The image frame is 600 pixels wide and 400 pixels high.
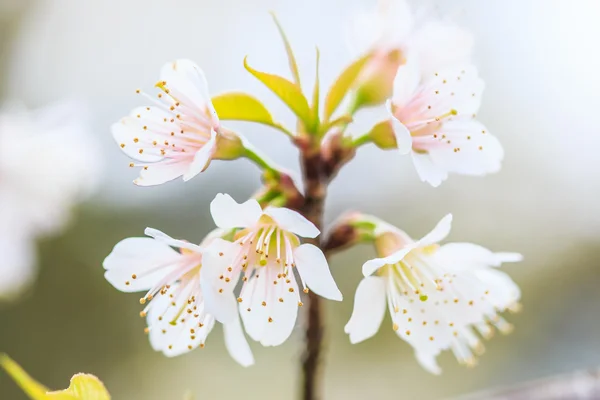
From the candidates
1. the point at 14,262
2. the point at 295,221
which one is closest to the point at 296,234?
the point at 295,221

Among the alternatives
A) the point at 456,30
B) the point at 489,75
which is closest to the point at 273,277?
the point at 456,30

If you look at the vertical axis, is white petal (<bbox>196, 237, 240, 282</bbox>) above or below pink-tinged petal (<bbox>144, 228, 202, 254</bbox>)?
below

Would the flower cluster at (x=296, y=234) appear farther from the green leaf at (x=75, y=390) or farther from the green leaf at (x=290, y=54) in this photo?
the green leaf at (x=75, y=390)

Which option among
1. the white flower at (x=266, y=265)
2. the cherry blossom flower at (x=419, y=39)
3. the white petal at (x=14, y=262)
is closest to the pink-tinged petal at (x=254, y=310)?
the white flower at (x=266, y=265)

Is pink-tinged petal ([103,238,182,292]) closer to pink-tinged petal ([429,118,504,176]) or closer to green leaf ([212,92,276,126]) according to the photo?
green leaf ([212,92,276,126])

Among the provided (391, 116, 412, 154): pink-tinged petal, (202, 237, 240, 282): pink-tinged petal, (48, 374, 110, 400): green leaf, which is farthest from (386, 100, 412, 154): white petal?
(48, 374, 110, 400): green leaf

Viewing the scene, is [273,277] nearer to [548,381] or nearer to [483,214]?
[548,381]
